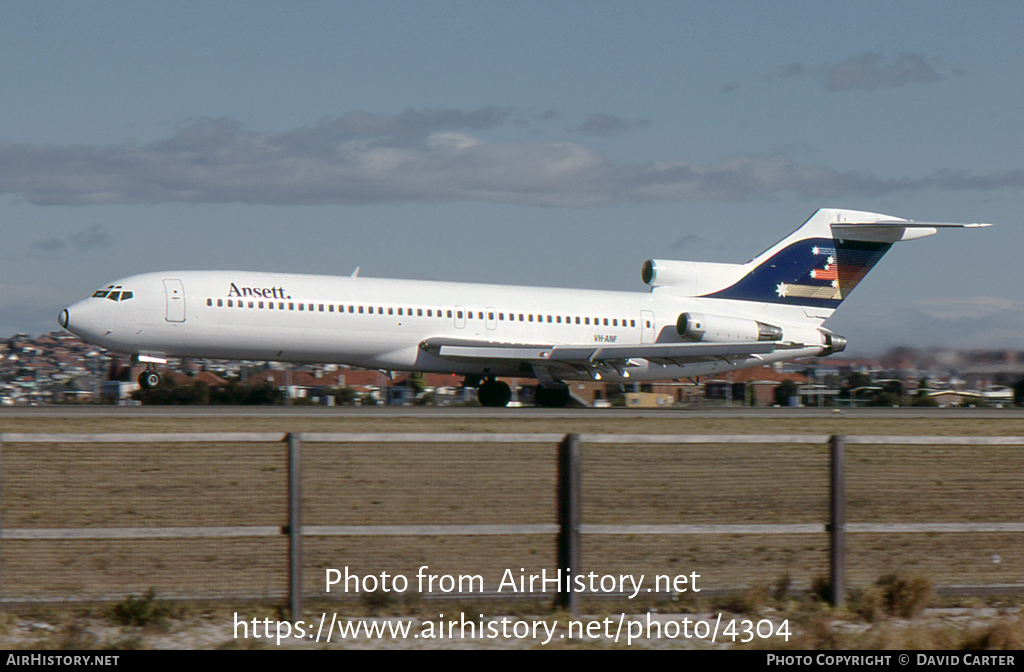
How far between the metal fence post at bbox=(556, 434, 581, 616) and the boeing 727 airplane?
22467 millimetres

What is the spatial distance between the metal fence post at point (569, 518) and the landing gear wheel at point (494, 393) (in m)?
25.7

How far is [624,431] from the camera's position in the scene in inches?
914

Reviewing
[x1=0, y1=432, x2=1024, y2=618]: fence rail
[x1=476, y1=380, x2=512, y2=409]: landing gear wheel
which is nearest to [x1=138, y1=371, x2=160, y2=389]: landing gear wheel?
[x1=476, y1=380, x2=512, y2=409]: landing gear wheel

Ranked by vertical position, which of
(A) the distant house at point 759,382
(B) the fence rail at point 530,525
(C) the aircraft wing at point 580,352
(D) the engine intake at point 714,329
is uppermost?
(D) the engine intake at point 714,329

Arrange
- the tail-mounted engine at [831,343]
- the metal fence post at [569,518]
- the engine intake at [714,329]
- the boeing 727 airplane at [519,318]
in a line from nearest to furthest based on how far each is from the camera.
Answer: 1. the metal fence post at [569,518]
2. the boeing 727 airplane at [519,318]
3. the engine intake at [714,329]
4. the tail-mounted engine at [831,343]

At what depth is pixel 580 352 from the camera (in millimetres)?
33469

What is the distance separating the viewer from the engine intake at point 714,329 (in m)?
36.5

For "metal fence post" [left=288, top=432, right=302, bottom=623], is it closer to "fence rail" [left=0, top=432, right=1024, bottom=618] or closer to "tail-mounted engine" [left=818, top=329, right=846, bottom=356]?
"fence rail" [left=0, top=432, right=1024, bottom=618]

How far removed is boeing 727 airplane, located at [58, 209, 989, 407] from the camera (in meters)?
29.7

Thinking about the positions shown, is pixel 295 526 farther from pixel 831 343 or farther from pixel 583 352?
pixel 831 343

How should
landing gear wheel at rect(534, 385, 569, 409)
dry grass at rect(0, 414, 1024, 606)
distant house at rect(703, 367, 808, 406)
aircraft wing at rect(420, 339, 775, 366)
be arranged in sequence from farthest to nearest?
1. distant house at rect(703, 367, 808, 406)
2. landing gear wheel at rect(534, 385, 569, 409)
3. aircraft wing at rect(420, 339, 775, 366)
4. dry grass at rect(0, 414, 1024, 606)

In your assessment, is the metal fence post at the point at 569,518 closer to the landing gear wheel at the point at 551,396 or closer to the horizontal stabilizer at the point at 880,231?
the landing gear wheel at the point at 551,396

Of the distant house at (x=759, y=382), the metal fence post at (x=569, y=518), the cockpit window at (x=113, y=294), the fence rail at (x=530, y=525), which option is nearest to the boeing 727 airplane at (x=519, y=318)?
the cockpit window at (x=113, y=294)
